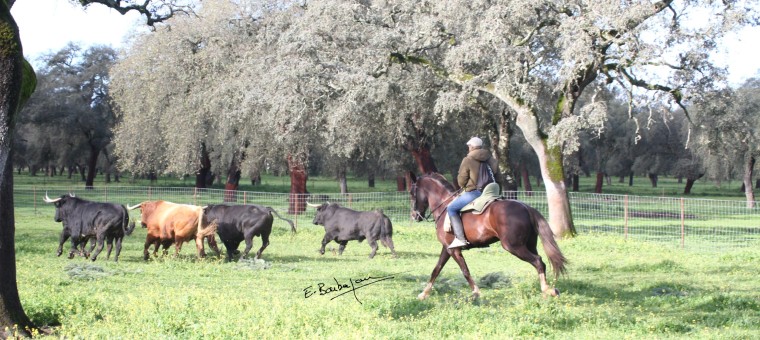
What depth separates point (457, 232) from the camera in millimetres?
11781

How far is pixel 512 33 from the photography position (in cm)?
2334

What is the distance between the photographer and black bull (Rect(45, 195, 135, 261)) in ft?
55.7

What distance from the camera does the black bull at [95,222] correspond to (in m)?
17.0

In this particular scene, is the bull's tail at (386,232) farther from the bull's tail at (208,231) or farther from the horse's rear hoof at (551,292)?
the horse's rear hoof at (551,292)

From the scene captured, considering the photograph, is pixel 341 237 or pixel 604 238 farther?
pixel 604 238

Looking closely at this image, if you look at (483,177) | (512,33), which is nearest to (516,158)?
(512,33)

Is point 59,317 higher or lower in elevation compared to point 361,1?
lower

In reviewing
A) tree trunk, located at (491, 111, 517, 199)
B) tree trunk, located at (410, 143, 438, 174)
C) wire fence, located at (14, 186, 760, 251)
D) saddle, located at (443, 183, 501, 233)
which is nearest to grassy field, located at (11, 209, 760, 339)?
saddle, located at (443, 183, 501, 233)

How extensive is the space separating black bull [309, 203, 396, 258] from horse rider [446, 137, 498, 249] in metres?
6.98

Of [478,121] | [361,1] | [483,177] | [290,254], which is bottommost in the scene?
[290,254]

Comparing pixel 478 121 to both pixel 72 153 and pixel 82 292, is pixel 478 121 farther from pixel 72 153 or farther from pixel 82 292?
pixel 72 153

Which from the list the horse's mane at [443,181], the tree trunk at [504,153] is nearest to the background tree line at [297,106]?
the tree trunk at [504,153]

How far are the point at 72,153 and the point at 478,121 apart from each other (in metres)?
40.5

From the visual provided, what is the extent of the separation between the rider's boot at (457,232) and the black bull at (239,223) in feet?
22.4
